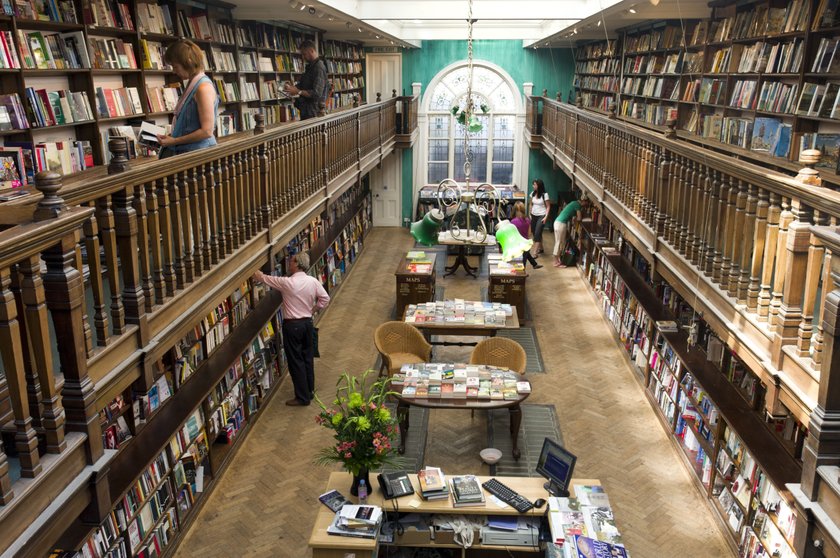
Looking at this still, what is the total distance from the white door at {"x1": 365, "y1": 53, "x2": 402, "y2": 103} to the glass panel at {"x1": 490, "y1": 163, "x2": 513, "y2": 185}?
310 cm

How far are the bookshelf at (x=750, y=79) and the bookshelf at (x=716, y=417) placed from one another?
177cm

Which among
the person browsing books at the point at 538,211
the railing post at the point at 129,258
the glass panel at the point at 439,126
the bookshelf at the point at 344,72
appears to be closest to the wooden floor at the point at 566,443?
the railing post at the point at 129,258

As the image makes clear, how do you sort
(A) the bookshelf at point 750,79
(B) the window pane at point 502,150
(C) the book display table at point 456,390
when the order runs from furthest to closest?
(B) the window pane at point 502,150 < (C) the book display table at point 456,390 < (A) the bookshelf at point 750,79

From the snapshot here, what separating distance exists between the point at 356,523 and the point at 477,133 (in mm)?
14315

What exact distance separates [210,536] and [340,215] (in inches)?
328

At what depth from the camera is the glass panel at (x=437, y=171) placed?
17953mm

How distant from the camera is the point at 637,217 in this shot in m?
6.51

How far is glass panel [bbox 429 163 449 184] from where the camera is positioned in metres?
18.0

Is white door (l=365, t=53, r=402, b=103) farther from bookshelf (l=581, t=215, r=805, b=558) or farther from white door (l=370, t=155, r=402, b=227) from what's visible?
bookshelf (l=581, t=215, r=805, b=558)

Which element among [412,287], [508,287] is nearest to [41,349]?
[412,287]

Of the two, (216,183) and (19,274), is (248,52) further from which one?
(19,274)

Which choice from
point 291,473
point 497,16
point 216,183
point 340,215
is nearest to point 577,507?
point 291,473

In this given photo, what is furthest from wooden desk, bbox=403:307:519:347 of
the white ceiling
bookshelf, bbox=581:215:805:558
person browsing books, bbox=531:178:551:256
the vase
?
person browsing books, bbox=531:178:551:256

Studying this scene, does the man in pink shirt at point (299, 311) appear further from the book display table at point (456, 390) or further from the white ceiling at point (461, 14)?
the white ceiling at point (461, 14)
